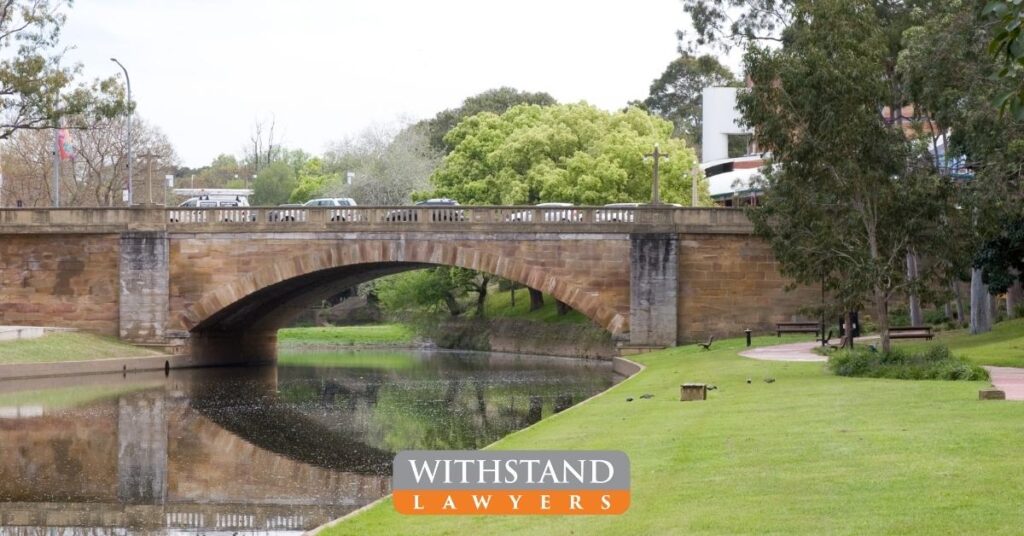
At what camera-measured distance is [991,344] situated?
38.4m

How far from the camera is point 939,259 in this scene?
104ft

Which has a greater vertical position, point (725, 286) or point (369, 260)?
point (369, 260)

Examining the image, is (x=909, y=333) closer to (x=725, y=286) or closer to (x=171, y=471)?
(x=725, y=286)

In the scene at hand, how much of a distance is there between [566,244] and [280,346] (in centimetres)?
3037

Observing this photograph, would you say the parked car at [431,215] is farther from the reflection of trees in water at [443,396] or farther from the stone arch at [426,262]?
the reflection of trees in water at [443,396]

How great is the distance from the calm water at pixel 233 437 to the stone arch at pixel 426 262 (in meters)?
2.67

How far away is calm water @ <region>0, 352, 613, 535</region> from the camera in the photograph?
21.4 m

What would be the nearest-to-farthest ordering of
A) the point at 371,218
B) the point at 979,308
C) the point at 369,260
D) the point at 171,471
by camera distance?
the point at 171,471 → the point at 979,308 → the point at 369,260 → the point at 371,218

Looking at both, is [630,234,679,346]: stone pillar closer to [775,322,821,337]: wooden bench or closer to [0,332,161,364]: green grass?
[775,322,821,337]: wooden bench

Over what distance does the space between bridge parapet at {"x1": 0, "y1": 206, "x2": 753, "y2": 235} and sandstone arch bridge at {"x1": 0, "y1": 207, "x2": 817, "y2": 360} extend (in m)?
0.05

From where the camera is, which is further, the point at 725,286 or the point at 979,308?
the point at 725,286

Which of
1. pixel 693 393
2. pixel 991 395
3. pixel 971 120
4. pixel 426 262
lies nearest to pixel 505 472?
pixel 991 395

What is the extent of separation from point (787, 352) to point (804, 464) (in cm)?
2580

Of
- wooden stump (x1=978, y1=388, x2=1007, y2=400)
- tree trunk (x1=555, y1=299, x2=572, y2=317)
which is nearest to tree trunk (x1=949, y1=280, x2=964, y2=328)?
tree trunk (x1=555, y1=299, x2=572, y2=317)
